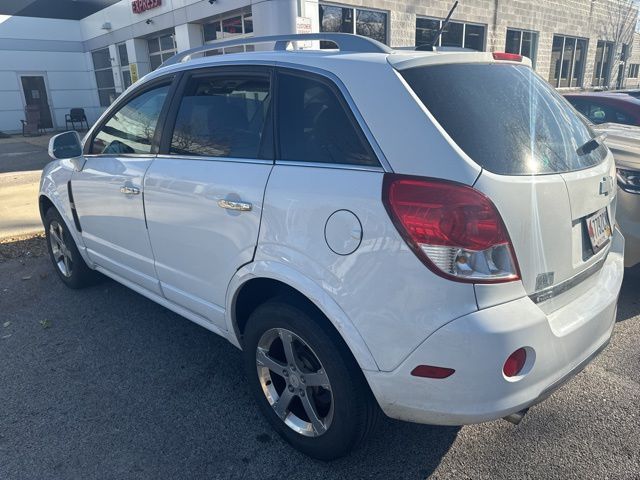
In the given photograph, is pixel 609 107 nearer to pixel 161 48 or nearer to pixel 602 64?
pixel 161 48

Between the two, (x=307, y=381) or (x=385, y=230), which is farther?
(x=307, y=381)

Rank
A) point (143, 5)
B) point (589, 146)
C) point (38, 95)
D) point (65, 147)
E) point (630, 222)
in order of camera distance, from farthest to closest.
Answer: point (38, 95)
point (143, 5)
point (65, 147)
point (630, 222)
point (589, 146)

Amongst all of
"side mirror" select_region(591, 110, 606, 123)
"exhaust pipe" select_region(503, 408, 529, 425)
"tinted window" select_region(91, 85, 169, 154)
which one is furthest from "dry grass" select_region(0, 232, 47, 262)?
"side mirror" select_region(591, 110, 606, 123)

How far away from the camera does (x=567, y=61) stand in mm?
22062

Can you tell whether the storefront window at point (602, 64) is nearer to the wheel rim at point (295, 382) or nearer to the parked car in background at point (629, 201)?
the parked car in background at point (629, 201)

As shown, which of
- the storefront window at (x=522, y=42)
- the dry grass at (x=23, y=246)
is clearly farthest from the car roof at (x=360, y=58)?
the storefront window at (x=522, y=42)

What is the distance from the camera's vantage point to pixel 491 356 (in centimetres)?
177

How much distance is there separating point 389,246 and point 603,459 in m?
1.55

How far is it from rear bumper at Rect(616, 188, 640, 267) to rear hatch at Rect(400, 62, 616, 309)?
134 cm

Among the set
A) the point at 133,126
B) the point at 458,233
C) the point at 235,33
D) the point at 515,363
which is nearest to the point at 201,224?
the point at 133,126

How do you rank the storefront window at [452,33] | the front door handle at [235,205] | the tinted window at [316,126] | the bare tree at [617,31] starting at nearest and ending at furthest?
1. the tinted window at [316,126]
2. the front door handle at [235,205]
3. the storefront window at [452,33]
4. the bare tree at [617,31]

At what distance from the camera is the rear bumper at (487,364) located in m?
1.77

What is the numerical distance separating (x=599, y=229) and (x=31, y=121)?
24.0m

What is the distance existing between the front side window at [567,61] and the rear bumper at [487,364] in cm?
2177
